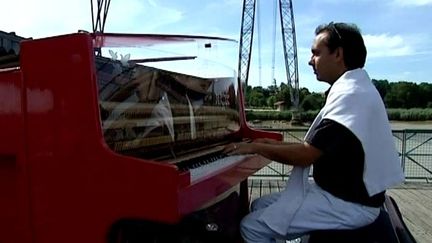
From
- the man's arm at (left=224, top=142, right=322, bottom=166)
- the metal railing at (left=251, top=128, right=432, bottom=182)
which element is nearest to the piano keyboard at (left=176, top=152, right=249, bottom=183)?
the man's arm at (left=224, top=142, right=322, bottom=166)

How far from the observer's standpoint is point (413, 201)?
20.4ft

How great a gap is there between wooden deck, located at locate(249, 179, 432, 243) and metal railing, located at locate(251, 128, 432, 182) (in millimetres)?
228

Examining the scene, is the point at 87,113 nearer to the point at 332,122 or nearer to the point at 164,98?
the point at 164,98

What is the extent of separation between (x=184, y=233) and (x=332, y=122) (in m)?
0.95

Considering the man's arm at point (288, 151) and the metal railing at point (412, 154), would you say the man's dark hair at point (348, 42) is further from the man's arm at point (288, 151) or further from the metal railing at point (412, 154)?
the metal railing at point (412, 154)

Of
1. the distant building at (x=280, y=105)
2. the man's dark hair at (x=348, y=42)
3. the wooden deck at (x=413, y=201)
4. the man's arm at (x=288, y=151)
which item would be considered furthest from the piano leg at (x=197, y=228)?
the distant building at (x=280, y=105)

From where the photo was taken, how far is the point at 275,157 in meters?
2.10

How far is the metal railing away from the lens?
25.0 feet

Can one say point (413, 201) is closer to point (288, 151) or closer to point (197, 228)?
point (197, 228)

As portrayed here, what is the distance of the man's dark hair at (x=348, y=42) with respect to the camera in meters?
2.04

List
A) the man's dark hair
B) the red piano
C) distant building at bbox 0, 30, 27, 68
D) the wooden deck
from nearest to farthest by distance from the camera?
the red piano
the man's dark hair
distant building at bbox 0, 30, 27, 68
the wooden deck

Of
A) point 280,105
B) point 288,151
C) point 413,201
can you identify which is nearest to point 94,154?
point 288,151

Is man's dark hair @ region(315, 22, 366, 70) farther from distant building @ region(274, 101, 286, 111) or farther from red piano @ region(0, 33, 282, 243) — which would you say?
distant building @ region(274, 101, 286, 111)

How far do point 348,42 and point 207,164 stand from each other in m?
0.80
